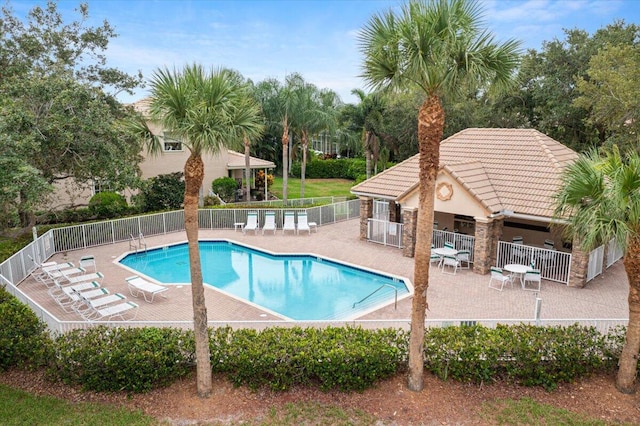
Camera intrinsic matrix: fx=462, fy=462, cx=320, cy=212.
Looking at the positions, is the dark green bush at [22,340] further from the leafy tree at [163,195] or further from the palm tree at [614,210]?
the leafy tree at [163,195]

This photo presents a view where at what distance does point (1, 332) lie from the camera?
9844 mm

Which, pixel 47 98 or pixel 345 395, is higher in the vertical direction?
pixel 47 98

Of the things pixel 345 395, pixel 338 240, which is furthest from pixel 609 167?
pixel 338 240

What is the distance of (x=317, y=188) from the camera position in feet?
143

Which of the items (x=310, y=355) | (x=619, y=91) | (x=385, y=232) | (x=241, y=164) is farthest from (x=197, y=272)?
(x=241, y=164)

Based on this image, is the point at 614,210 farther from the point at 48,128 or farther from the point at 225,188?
the point at 225,188

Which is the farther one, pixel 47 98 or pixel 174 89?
pixel 47 98

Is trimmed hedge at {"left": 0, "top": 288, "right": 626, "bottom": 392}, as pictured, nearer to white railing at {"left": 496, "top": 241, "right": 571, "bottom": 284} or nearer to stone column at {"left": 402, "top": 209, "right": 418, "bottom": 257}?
white railing at {"left": 496, "top": 241, "right": 571, "bottom": 284}

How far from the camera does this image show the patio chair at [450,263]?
17406mm

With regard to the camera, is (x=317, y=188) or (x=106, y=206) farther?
(x=317, y=188)

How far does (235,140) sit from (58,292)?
34.9 ft

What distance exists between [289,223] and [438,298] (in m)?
10.9

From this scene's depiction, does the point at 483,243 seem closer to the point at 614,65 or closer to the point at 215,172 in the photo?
the point at 614,65

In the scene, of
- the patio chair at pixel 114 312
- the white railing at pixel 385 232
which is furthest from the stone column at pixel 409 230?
the patio chair at pixel 114 312
